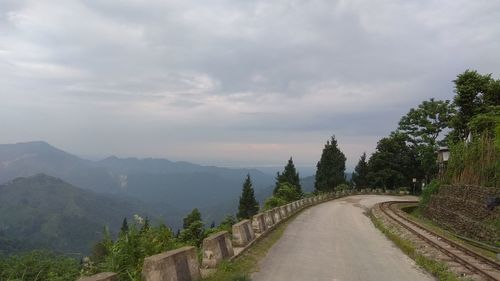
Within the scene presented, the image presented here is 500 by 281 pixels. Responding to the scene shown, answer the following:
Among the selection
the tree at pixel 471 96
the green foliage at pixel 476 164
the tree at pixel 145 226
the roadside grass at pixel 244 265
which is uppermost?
the tree at pixel 471 96

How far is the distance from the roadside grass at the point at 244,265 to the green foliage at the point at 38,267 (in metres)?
3.18

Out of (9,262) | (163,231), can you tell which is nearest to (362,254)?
(163,231)

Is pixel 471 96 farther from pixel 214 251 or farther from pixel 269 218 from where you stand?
pixel 214 251

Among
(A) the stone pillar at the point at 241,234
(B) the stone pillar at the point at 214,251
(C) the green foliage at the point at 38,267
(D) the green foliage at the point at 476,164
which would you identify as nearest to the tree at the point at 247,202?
(D) the green foliage at the point at 476,164

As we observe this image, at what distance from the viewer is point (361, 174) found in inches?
3679

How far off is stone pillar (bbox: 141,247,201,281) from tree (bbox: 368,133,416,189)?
76.5 m

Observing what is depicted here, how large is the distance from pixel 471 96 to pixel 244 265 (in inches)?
1794

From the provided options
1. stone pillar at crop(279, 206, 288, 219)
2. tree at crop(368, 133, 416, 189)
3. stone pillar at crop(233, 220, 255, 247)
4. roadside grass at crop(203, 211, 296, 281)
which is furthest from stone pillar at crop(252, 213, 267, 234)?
tree at crop(368, 133, 416, 189)

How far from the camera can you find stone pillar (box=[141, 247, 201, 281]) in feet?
24.0

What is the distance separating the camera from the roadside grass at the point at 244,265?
31.3ft

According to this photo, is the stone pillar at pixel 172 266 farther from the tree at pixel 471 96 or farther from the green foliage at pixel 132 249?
the tree at pixel 471 96

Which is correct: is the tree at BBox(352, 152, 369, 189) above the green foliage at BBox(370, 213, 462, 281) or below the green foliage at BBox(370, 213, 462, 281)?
above

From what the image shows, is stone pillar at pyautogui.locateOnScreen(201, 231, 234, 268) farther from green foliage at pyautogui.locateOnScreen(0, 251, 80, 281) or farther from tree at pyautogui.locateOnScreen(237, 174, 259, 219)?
tree at pyautogui.locateOnScreen(237, 174, 259, 219)

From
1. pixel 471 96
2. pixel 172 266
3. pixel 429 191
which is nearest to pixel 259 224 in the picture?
pixel 172 266
